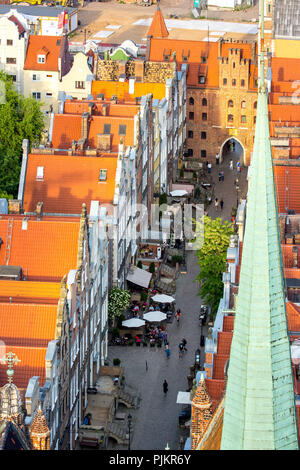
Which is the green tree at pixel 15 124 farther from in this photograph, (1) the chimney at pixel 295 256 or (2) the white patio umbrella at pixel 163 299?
(1) the chimney at pixel 295 256

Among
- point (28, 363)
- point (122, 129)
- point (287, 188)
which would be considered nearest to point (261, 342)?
point (28, 363)

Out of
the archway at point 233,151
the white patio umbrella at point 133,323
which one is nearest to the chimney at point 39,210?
the white patio umbrella at point 133,323

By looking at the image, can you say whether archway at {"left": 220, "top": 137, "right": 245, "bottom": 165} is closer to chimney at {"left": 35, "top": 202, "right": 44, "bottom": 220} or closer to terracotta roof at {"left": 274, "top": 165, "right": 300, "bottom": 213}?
terracotta roof at {"left": 274, "top": 165, "right": 300, "bottom": 213}

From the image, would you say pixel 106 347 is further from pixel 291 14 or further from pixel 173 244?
pixel 291 14

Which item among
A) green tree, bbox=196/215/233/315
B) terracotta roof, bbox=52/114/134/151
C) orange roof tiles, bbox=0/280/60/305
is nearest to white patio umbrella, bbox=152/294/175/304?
green tree, bbox=196/215/233/315

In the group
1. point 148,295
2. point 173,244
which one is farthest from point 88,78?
point 148,295
